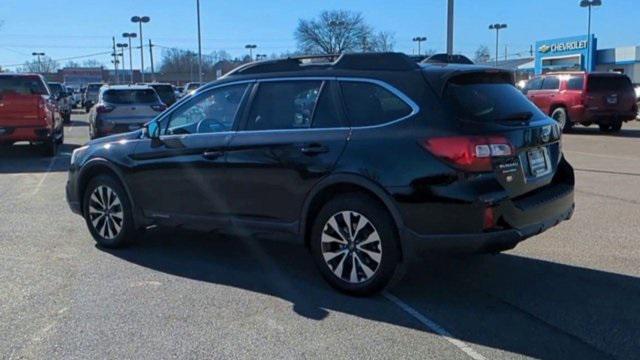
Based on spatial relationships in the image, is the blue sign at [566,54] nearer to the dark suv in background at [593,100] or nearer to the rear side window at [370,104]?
the dark suv in background at [593,100]

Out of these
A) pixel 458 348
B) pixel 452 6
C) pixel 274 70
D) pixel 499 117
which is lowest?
pixel 458 348

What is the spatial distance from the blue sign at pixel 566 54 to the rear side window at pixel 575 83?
120 feet

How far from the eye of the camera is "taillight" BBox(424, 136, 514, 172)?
4750 mm

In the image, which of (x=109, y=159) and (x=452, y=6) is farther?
(x=452, y=6)

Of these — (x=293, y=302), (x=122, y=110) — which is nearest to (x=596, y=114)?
(x=122, y=110)

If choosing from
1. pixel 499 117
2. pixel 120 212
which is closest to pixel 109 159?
pixel 120 212

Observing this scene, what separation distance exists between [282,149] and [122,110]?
40.6 ft

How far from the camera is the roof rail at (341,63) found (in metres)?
5.31

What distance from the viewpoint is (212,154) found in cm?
605

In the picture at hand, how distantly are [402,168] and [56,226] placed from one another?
16.2 feet

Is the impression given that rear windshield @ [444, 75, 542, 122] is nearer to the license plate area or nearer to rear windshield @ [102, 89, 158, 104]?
the license plate area

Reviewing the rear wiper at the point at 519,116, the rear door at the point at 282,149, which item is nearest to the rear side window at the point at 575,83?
the rear wiper at the point at 519,116

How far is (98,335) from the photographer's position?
4621 millimetres

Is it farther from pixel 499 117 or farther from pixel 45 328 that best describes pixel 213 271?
pixel 499 117
